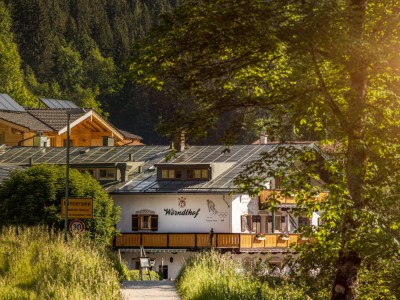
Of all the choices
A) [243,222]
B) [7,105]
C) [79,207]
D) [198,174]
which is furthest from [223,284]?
[7,105]

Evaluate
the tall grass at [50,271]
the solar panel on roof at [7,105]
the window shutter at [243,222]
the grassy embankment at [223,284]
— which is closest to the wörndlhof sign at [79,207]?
the grassy embankment at [223,284]

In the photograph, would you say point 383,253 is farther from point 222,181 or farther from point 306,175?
point 222,181

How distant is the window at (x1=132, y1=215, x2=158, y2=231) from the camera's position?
68.5m

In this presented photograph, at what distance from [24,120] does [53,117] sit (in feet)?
15.0

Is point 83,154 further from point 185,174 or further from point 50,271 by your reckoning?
point 50,271

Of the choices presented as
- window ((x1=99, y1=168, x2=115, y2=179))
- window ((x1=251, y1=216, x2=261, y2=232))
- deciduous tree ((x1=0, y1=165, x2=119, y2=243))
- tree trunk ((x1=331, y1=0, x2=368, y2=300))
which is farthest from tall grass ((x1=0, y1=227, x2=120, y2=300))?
window ((x1=251, y1=216, x2=261, y2=232))

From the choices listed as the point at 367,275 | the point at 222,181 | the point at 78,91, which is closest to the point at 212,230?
the point at 222,181

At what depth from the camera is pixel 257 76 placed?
1002 inches

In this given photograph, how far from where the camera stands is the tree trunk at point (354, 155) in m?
24.0

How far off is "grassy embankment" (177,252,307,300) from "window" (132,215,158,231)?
34199mm

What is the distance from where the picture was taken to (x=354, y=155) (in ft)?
82.8

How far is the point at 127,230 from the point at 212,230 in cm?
596

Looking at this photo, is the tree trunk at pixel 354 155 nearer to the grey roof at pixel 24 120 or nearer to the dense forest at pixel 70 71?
the grey roof at pixel 24 120

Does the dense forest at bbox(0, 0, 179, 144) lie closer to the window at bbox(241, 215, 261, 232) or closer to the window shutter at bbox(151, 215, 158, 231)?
the window at bbox(241, 215, 261, 232)
